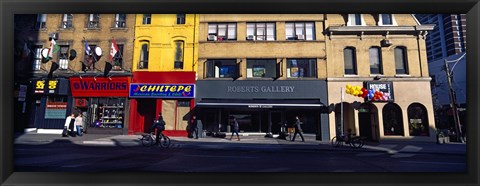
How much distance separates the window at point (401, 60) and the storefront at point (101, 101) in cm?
1853

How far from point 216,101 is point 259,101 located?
2862 millimetres

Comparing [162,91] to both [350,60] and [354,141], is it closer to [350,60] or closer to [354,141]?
[354,141]

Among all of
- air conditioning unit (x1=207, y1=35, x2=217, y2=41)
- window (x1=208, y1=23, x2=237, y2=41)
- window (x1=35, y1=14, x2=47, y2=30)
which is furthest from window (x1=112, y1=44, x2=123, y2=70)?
window (x1=208, y1=23, x2=237, y2=41)

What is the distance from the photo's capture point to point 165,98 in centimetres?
1675

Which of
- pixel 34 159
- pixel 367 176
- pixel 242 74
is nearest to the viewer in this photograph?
pixel 367 176

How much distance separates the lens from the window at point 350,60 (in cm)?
1723

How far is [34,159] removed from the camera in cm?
848

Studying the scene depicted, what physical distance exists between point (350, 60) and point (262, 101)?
6939 millimetres

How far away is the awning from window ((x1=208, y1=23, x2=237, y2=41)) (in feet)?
15.7

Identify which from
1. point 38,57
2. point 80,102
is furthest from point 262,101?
point 38,57

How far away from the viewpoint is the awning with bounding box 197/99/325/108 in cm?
1562

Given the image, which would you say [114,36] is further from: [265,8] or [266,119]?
[265,8]

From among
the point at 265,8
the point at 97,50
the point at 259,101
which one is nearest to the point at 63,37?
the point at 97,50

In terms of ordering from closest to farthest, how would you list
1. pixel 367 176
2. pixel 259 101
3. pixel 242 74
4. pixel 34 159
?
pixel 367 176
pixel 34 159
pixel 259 101
pixel 242 74
